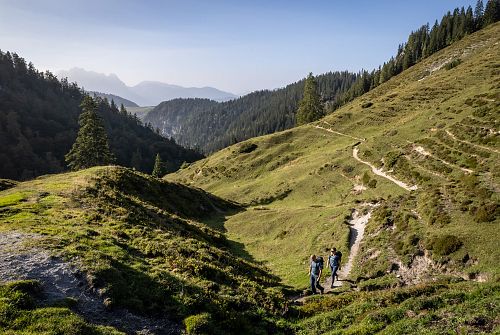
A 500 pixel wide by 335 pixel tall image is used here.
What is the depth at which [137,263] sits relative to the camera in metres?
21.5

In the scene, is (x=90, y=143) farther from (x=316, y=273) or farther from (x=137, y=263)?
(x=316, y=273)

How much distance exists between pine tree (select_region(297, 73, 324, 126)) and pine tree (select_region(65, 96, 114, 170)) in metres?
74.0

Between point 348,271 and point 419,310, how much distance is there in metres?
11.7

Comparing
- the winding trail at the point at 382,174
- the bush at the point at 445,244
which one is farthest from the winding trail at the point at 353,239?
the winding trail at the point at 382,174

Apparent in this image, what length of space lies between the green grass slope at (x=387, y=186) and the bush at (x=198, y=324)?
454 inches

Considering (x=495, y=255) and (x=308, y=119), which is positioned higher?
(x=308, y=119)

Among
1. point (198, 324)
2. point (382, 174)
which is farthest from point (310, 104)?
point (198, 324)

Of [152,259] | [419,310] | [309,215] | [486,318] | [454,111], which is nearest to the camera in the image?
[486,318]

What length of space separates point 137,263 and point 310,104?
383 feet

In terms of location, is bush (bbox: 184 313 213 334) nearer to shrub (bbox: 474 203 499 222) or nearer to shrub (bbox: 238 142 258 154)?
shrub (bbox: 474 203 499 222)

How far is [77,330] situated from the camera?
45.5 ft

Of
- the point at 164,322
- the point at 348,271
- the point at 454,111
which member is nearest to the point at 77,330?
the point at 164,322

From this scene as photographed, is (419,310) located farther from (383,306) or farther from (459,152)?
(459,152)

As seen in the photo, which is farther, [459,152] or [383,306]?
[459,152]
